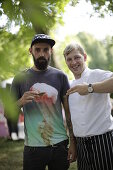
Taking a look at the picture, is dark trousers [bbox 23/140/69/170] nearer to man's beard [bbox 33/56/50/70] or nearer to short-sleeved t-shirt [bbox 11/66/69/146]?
short-sleeved t-shirt [bbox 11/66/69/146]

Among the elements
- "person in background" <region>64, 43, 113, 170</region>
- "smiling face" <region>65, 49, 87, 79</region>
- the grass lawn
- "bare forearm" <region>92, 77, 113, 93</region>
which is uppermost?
"smiling face" <region>65, 49, 87, 79</region>

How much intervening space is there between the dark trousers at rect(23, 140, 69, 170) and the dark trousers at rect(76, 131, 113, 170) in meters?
0.31

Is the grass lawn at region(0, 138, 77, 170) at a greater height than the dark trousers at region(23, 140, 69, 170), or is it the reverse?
the dark trousers at region(23, 140, 69, 170)

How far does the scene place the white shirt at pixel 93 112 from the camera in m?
2.49

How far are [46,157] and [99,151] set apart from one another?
57 cm

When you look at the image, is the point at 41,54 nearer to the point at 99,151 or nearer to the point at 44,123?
the point at 44,123

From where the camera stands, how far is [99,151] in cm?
251

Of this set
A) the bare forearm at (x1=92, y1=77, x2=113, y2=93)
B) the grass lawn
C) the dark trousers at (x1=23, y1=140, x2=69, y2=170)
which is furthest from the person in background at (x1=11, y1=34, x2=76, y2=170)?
the grass lawn

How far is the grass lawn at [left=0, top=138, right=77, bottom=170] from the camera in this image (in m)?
6.20

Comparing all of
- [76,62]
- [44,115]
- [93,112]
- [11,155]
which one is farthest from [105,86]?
[11,155]

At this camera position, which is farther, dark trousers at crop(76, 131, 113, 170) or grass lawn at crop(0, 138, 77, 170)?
grass lawn at crop(0, 138, 77, 170)

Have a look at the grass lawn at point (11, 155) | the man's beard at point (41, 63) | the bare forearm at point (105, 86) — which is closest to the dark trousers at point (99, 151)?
the bare forearm at point (105, 86)

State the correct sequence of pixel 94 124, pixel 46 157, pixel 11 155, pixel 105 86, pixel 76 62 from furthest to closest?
1. pixel 11 155
2. pixel 46 157
3. pixel 76 62
4. pixel 94 124
5. pixel 105 86

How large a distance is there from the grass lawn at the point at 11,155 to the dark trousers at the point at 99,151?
3335 mm
